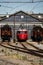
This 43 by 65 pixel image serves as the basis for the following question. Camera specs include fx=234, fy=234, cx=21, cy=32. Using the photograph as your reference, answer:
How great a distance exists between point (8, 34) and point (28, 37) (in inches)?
136

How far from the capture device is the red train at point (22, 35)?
122ft

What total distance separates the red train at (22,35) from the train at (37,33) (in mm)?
1144

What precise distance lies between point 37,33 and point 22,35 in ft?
8.02

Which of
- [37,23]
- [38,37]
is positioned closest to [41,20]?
[37,23]

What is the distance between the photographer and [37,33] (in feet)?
124

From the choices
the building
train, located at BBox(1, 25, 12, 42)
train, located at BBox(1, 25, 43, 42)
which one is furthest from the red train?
train, located at BBox(1, 25, 12, 42)

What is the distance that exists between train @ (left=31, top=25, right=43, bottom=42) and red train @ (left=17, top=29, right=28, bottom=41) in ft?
3.75

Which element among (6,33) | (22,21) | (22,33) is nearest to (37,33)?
(22,33)

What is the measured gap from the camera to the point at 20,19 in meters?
39.9

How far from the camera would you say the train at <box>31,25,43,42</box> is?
37162mm

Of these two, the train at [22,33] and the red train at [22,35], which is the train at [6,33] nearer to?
the train at [22,33]

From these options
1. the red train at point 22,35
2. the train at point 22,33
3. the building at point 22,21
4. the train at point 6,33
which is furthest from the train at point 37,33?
the train at point 6,33

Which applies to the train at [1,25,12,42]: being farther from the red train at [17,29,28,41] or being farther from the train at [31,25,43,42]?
the train at [31,25,43,42]

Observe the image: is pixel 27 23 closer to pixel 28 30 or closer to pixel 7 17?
pixel 28 30
